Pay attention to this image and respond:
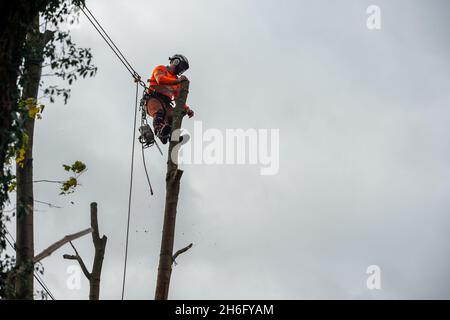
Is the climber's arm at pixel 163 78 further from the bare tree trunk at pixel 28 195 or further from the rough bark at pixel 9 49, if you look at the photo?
the rough bark at pixel 9 49

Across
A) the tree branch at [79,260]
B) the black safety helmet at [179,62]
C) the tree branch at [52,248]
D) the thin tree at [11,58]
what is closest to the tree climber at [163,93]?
the black safety helmet at [179,62]

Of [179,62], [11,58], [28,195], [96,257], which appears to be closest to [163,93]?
[179,62]

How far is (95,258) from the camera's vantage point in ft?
38.8

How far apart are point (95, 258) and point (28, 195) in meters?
1.39

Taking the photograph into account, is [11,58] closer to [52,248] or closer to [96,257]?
[52,248]

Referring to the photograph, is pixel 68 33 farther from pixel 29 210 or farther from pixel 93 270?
pixel 93 270

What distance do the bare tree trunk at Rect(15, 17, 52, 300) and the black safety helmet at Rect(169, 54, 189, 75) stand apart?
3.98 m

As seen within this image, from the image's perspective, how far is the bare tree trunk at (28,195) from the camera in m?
10.8

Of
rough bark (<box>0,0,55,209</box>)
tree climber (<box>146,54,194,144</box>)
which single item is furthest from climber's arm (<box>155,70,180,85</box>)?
rough bark (<box>0,0,55,209</box>)
